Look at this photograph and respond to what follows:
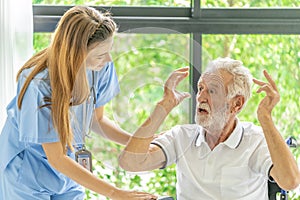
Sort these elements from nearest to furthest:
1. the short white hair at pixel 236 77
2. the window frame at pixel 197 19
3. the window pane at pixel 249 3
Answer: the short white hair at pixel 236 77, the window frame at pixel 197 19, the window pane at pixel 249 3

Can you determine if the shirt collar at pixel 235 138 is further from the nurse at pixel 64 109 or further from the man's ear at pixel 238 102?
the nurse at pixel 64 109

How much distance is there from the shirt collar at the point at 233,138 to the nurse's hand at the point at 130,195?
281mm

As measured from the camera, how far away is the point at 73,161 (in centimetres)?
220

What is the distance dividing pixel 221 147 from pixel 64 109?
570 millimetres

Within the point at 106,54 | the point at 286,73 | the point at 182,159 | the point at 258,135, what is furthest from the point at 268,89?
the point at 286,73

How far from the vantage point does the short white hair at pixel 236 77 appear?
2248 millimetres

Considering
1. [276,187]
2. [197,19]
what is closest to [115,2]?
[197,19]

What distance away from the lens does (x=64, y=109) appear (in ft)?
7.20

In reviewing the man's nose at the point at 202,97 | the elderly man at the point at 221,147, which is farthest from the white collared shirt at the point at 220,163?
the man's nose at the point at 202,97

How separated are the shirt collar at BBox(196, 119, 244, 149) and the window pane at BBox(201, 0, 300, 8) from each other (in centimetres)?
91

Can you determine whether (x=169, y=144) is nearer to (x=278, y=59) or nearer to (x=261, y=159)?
(x=261, y=159)

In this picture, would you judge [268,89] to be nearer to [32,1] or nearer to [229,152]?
[229,152]

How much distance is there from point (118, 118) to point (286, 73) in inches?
46.9

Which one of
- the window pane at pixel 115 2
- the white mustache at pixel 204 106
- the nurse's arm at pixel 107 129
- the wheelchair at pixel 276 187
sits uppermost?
the window pane at pixel 115 2
